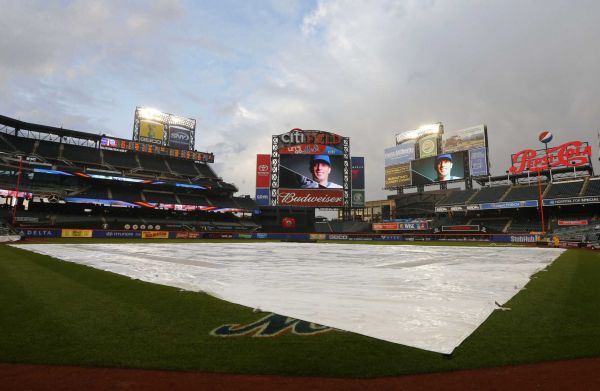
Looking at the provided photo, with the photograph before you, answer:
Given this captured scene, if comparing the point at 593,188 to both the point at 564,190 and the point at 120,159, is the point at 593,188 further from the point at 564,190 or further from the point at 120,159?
the point at 120,159

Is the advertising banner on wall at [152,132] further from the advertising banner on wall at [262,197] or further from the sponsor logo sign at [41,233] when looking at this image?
the sponsor logo sign at [41,233]

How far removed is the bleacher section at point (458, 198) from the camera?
57.5 meters

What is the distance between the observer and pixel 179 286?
332 inches

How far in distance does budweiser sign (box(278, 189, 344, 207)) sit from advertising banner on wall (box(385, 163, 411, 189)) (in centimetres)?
1416

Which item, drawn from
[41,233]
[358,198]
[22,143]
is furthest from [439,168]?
[22,143]

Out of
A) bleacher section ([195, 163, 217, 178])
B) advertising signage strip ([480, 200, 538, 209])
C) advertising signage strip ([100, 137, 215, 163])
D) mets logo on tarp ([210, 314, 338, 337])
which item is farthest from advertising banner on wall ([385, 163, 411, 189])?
mets logo on tarp ([210, 314, 338, 337])

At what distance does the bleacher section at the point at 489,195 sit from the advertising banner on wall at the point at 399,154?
1418cm

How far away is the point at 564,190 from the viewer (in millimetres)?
47844

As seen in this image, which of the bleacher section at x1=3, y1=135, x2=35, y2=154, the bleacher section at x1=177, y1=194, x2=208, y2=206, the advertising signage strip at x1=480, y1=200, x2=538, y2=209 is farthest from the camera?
the bleacher section at x1=177, y1=194, x2=208, y2=206

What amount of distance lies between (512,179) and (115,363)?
220 feet

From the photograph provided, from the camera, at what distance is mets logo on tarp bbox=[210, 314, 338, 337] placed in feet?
15.1

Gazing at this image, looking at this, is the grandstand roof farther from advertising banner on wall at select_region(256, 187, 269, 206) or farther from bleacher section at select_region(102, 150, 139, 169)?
advertising banner on wall at select_region(256, 187, 269, 206)

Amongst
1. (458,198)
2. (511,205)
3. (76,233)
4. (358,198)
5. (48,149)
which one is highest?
(48,149)

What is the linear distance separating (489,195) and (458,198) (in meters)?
4.93
